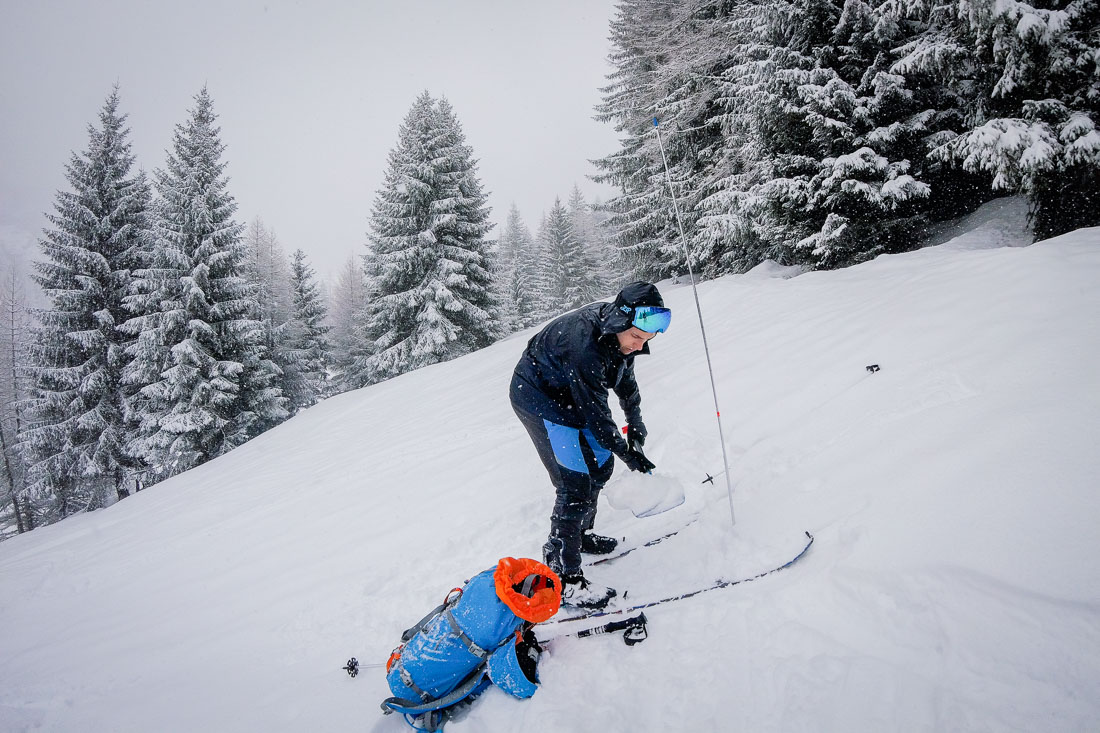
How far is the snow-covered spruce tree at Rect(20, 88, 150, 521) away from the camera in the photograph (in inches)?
632

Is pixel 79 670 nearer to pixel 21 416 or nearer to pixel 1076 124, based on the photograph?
pixel 1076 124

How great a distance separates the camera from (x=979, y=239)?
8086 mm

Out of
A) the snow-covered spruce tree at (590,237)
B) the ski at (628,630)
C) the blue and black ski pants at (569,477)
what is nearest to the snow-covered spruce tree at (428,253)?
the snow-covered spruce tree at (590,237)

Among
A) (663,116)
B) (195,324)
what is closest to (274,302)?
(195,324)

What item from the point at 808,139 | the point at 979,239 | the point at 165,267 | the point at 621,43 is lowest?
the point at 979,239

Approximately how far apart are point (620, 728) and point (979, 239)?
1067 cm

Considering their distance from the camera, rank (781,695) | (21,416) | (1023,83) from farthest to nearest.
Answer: (21,416) → (1023,83) → (781,695)

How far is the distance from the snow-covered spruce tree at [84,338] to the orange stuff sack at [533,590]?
70.1 ft

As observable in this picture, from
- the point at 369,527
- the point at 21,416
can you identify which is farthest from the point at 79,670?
the point at 21,416

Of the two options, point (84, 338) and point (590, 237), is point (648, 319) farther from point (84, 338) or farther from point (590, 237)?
point (590, 237)

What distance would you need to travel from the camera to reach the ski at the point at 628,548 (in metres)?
3.29

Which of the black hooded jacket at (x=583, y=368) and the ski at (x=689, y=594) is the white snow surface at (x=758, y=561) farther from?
the black hooded jacket at (x=583, y=368)

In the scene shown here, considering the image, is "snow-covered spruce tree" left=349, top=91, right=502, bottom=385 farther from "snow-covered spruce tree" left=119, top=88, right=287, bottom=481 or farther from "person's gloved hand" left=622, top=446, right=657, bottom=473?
"person's gloved hand" left=622, top=446, right=657, bottom=473

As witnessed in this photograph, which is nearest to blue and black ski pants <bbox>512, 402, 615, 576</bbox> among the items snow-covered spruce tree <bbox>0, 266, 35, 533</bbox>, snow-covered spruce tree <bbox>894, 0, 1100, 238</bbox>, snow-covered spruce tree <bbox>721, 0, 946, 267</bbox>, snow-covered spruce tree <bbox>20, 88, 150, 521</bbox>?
snow-covered spruce tree <bbox>894, 0, 1100, 238</bbox>
